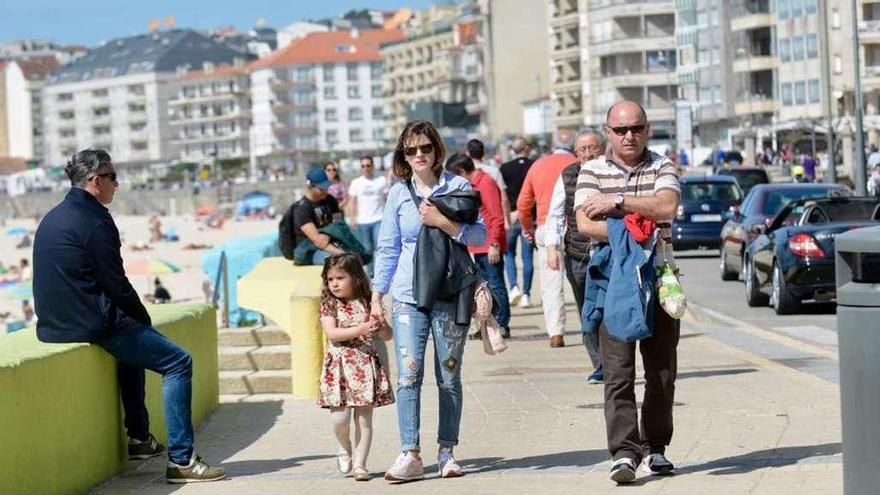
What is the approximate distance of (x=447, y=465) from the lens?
397 inches

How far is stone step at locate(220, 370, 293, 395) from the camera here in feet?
48.9

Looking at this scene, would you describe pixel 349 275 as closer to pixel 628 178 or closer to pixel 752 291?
pixel 628 178

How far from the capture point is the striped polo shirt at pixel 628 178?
950 centimetres

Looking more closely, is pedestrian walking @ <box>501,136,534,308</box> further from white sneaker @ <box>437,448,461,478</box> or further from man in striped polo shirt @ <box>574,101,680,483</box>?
man in striped polo shirt @ <box>574,101,680,483</box>

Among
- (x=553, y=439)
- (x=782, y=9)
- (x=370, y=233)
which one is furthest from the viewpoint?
(x=782, y=9)

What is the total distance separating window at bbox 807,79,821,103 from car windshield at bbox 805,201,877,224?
270ft

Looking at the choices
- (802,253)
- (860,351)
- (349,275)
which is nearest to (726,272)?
(802,253)

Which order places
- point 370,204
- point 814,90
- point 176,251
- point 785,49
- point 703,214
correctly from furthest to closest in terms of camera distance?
point 785,49, point 176,251, point 814,90, point 703,214, point 370,204

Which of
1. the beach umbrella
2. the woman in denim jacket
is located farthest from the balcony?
the woman in denim jacket

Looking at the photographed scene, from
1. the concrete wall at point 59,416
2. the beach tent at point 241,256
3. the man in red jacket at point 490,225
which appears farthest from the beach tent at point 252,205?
the concrete wall at point 59,416

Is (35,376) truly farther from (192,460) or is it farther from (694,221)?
(694,221)

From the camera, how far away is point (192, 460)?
33.9ft

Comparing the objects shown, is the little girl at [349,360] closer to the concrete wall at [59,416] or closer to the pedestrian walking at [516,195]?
the concrete wall at [59,416]

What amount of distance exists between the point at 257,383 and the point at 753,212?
16.0m
